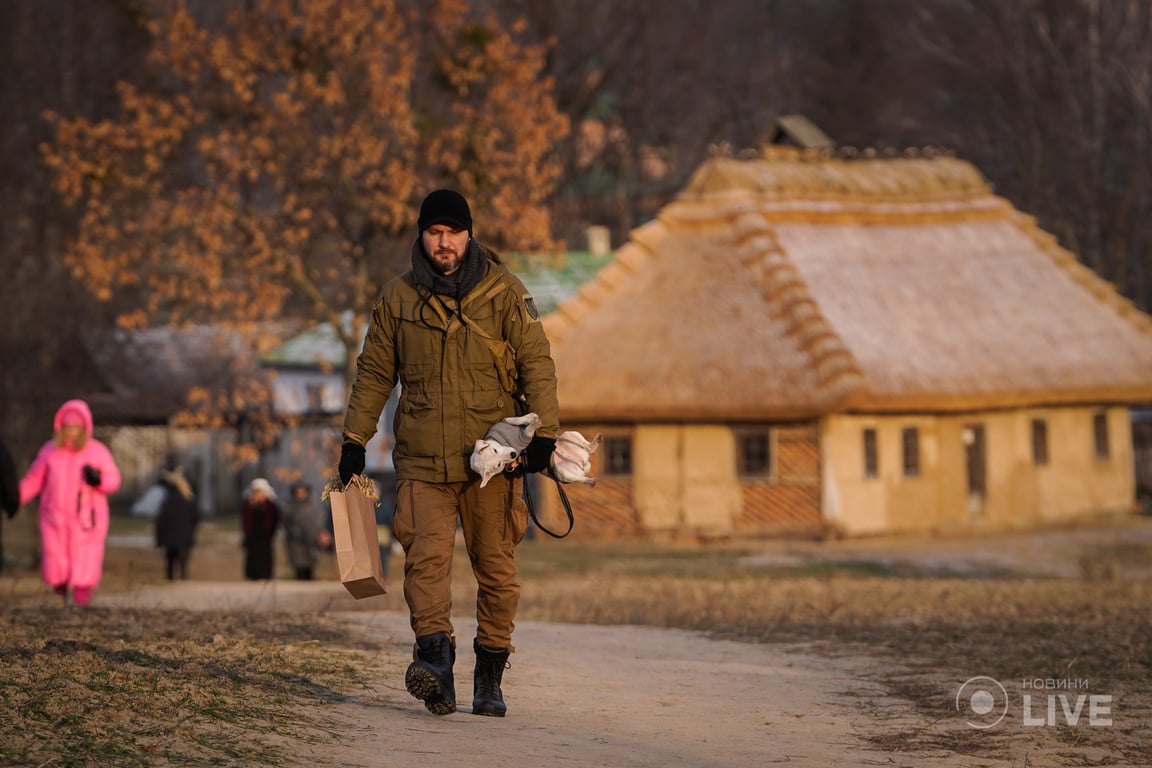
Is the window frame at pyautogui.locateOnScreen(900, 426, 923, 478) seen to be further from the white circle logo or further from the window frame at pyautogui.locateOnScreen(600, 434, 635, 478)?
the white circle logo

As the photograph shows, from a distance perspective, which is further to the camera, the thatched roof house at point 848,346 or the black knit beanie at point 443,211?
the thatched roof house at point 848,346

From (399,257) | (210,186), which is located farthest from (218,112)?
(399,257)

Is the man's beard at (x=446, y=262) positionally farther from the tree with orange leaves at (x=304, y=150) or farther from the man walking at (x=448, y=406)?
the tree with orange leaves at (x=304, y=150)

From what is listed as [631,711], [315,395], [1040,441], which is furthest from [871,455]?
[631,711]

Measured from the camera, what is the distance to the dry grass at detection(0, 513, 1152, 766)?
7.36 m

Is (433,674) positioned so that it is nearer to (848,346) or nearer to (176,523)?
(176,523)

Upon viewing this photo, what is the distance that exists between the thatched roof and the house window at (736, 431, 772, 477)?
73 cm

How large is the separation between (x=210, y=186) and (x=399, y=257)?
3.23 meters

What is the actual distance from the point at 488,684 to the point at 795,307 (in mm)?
22402

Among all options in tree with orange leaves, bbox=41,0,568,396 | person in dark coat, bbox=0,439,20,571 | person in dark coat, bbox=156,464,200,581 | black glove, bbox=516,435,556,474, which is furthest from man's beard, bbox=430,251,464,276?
tree with orange leaves, bbox=41,0,568,396

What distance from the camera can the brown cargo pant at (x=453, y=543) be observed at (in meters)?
8.12

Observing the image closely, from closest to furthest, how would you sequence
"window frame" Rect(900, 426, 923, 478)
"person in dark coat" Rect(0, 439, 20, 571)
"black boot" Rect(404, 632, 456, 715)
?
"black boot" Rect(404, 632, 456, 715) < "person in dark coat" Rect(0, 439, 20, 571) < "window frame" Rect(900, 426, 923, 478)

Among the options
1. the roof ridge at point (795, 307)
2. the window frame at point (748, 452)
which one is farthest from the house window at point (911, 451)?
the roof ridge at point (795, 307)

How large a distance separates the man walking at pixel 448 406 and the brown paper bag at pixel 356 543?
0.31ft
